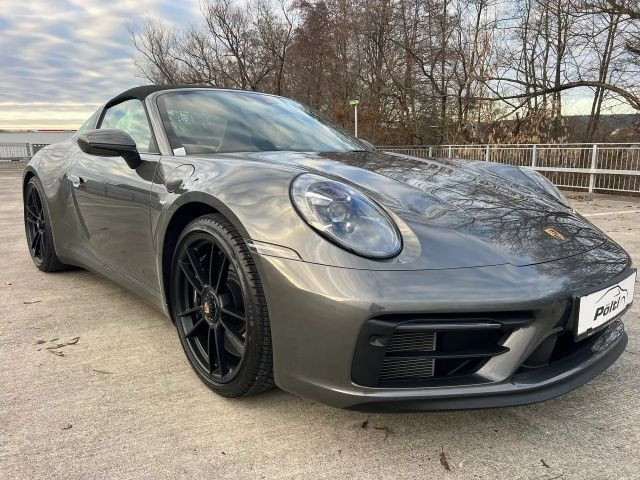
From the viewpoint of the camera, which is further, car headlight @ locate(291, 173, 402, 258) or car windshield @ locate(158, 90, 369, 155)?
car windshield @ locate(158, 90, 369, 155)

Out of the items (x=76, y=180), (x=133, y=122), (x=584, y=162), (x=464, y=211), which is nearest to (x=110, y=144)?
(x=133, y=122)

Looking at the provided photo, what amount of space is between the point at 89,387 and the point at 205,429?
641 millimetres

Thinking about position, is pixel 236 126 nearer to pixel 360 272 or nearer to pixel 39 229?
pixel 360 272

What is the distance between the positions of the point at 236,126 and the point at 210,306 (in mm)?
1058

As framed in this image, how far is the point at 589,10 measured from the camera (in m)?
13.3

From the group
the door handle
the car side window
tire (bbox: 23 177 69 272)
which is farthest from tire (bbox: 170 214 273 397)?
tire (bbox: 23 177 69 272)

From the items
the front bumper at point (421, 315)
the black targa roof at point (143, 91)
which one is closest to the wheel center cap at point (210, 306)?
the front bumper at point (421, 315)

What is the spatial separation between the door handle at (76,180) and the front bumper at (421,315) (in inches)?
76.2

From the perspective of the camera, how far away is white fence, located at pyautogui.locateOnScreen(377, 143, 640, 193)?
9.98 m

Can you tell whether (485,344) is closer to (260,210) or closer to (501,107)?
(260,210)

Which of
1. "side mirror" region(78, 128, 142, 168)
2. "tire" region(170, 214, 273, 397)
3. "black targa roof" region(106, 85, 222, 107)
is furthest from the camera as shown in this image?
"black targa roof" region(106, 85, 222, 107)

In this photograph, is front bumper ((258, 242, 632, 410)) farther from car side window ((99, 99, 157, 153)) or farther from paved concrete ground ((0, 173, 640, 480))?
car side window ((99, 99, 157, 153))

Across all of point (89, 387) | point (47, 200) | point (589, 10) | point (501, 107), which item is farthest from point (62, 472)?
point (501, 107)

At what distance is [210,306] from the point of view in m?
1.98
